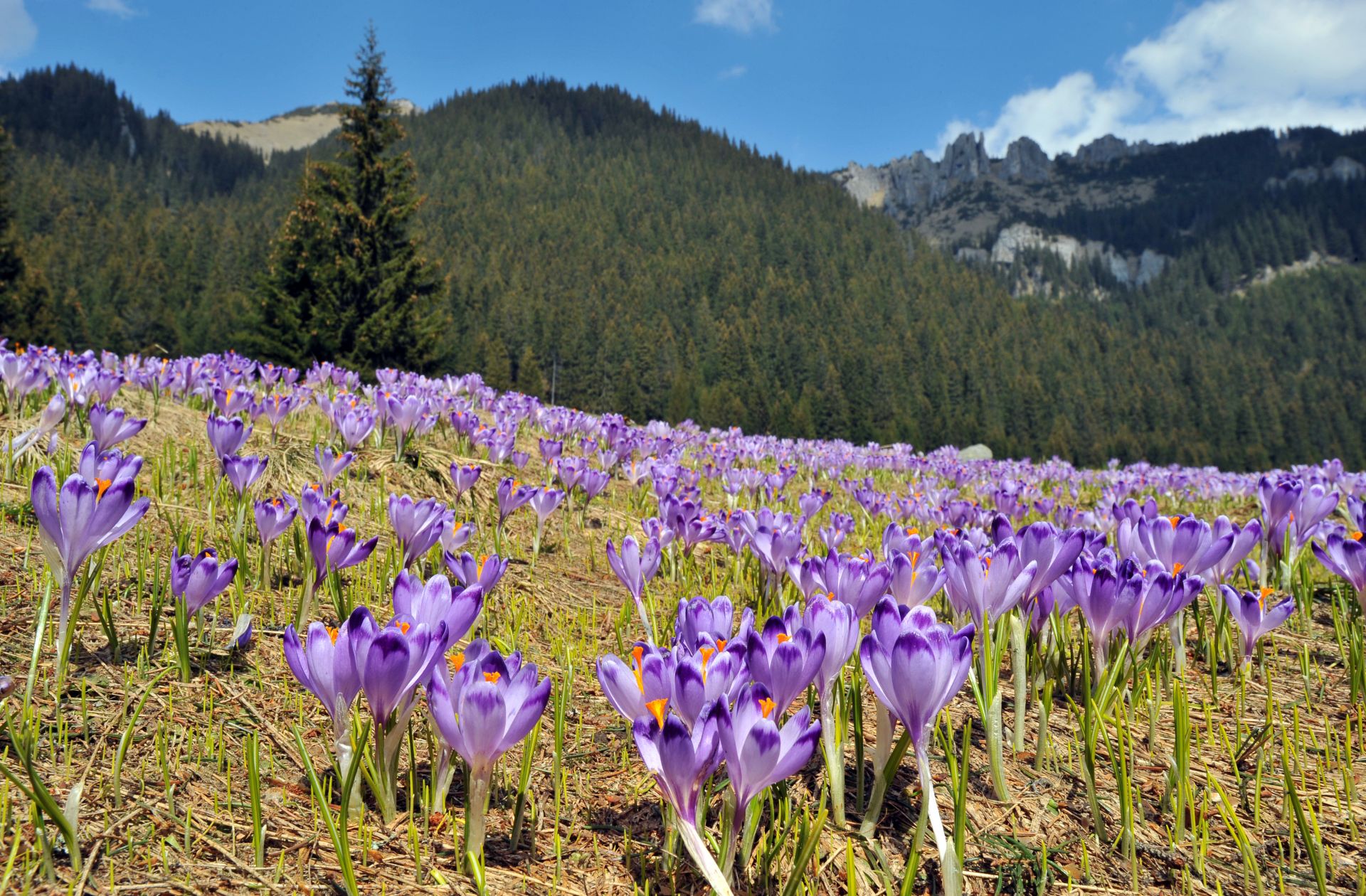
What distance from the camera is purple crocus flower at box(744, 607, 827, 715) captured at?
131cm

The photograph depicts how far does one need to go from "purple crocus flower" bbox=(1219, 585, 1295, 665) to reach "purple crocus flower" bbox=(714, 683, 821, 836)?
5.79 ft

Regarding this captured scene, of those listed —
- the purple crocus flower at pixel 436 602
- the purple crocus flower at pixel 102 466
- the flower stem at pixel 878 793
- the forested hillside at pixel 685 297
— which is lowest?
the flower stem at pixel 878 793

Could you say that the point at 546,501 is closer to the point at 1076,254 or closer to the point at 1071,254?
the point at 1071,254

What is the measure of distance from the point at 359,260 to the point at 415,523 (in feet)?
92.1

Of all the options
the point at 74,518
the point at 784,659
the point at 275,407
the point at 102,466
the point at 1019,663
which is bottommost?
the point at 1019,663

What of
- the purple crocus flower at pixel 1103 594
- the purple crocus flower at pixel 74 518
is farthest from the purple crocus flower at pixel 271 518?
the purple crocus flower at pixel 1103 594

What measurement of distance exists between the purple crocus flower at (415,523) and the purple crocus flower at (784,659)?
1.38 meters


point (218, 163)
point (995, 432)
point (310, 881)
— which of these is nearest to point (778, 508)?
point (310, 881)

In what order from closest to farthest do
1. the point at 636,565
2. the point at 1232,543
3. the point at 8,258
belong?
1. the point at 1232,543
2. the point at 636,565
3. the point at 8,258

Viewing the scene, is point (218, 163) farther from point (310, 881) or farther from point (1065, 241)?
point (1065, 241)

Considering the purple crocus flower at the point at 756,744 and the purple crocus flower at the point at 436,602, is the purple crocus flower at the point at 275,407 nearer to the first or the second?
the purple crocus flower at the point at 436,602

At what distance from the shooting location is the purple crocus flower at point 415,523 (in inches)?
92.3

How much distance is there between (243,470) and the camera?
2.75m

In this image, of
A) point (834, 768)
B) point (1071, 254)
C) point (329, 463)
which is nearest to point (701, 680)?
point (834, 768)
